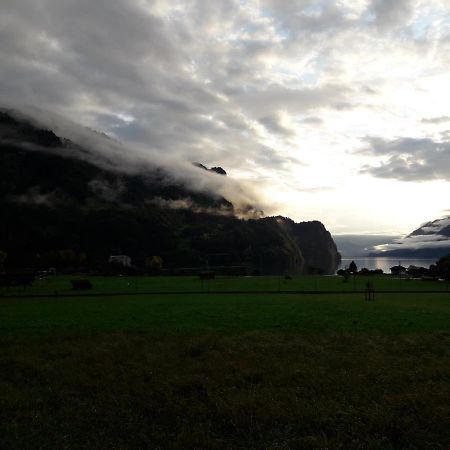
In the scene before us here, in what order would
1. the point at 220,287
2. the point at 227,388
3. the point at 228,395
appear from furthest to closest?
the point at 220,287, the point at 227,388, the point at 228,395

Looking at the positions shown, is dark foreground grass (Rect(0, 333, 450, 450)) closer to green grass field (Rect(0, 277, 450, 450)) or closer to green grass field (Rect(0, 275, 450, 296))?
green grass field (Rect(0, 277, 450, 450))

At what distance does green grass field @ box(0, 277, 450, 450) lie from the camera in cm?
1254

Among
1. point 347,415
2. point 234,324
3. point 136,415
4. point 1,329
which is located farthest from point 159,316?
point 347,415

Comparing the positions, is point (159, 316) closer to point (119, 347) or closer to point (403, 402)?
point (119, 347)

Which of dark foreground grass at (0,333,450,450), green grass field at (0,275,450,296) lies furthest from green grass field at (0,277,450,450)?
green grass field at (0,275,450,296)

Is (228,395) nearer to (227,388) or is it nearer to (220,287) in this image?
(227,388)

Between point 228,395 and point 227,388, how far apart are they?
3.04ft

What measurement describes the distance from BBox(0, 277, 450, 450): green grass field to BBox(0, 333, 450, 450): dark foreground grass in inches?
1.9

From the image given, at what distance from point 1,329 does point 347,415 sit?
89.2 feet

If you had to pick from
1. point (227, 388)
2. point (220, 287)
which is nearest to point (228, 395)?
point (227, 388)

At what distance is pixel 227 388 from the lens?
1667cm

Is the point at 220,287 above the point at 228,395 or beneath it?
above

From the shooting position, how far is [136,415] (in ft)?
46.1

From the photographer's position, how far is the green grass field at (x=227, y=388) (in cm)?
1254
